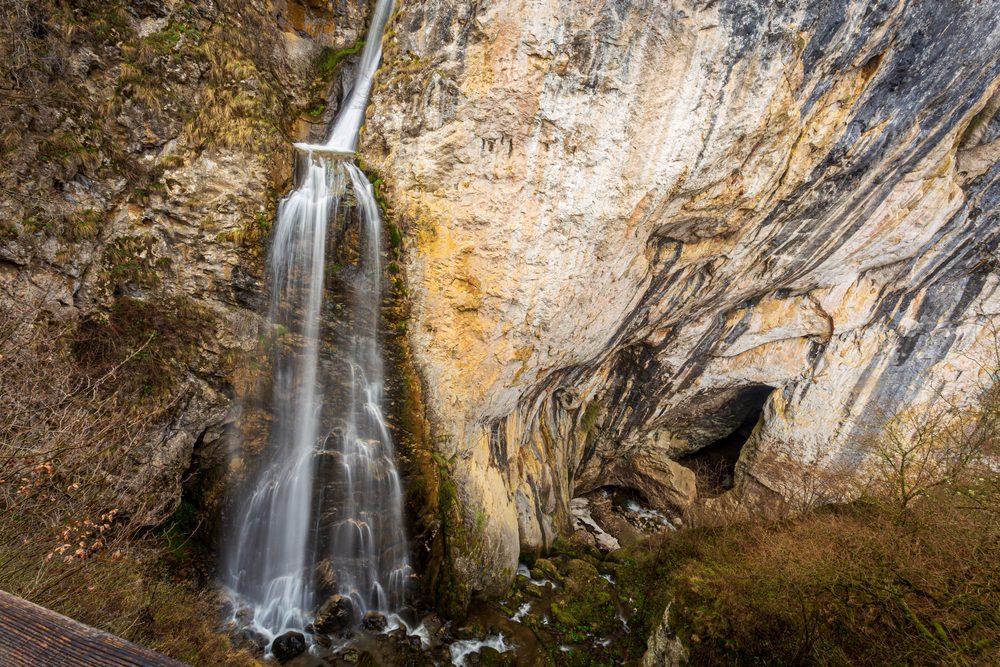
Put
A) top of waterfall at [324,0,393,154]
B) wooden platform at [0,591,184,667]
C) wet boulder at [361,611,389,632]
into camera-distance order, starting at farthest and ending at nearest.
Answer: top of waterfall at [324,0,393,154] < wet boulder at [361,611,389,632] < wooden platform at [0,591,184,667]

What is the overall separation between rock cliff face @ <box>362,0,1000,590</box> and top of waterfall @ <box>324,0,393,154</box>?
772mm

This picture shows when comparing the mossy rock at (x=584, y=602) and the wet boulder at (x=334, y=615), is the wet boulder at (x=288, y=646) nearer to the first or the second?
the wet boulder at (x=334, y=615)

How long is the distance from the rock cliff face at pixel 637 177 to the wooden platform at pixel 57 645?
5.92 meters

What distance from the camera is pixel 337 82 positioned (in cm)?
838

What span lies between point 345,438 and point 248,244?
11.6 feet

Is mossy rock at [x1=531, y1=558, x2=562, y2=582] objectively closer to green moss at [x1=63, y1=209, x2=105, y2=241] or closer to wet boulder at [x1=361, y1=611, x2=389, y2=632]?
wet boulder at [x1=361, y1=611, x2=389, y2=632]

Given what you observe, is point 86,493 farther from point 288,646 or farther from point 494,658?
point 494,658

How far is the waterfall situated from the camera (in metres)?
6.57

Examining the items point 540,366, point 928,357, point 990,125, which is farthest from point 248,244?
point 928,357

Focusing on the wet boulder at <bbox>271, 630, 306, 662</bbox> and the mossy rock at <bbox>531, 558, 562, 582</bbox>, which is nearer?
the wet boulder at <bbox>271, 630, 306, 662</bbox>

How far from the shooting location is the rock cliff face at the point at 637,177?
19.6 feet

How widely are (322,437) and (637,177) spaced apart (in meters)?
6.81

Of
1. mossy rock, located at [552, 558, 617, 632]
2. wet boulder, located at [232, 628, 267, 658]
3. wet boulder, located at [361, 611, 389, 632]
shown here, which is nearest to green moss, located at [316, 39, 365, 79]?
wet boulder, located at [232, 628, 267, 658]

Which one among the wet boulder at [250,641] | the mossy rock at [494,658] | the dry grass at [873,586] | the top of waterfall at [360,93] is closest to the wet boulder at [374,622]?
the wet boulder at [250,641]
